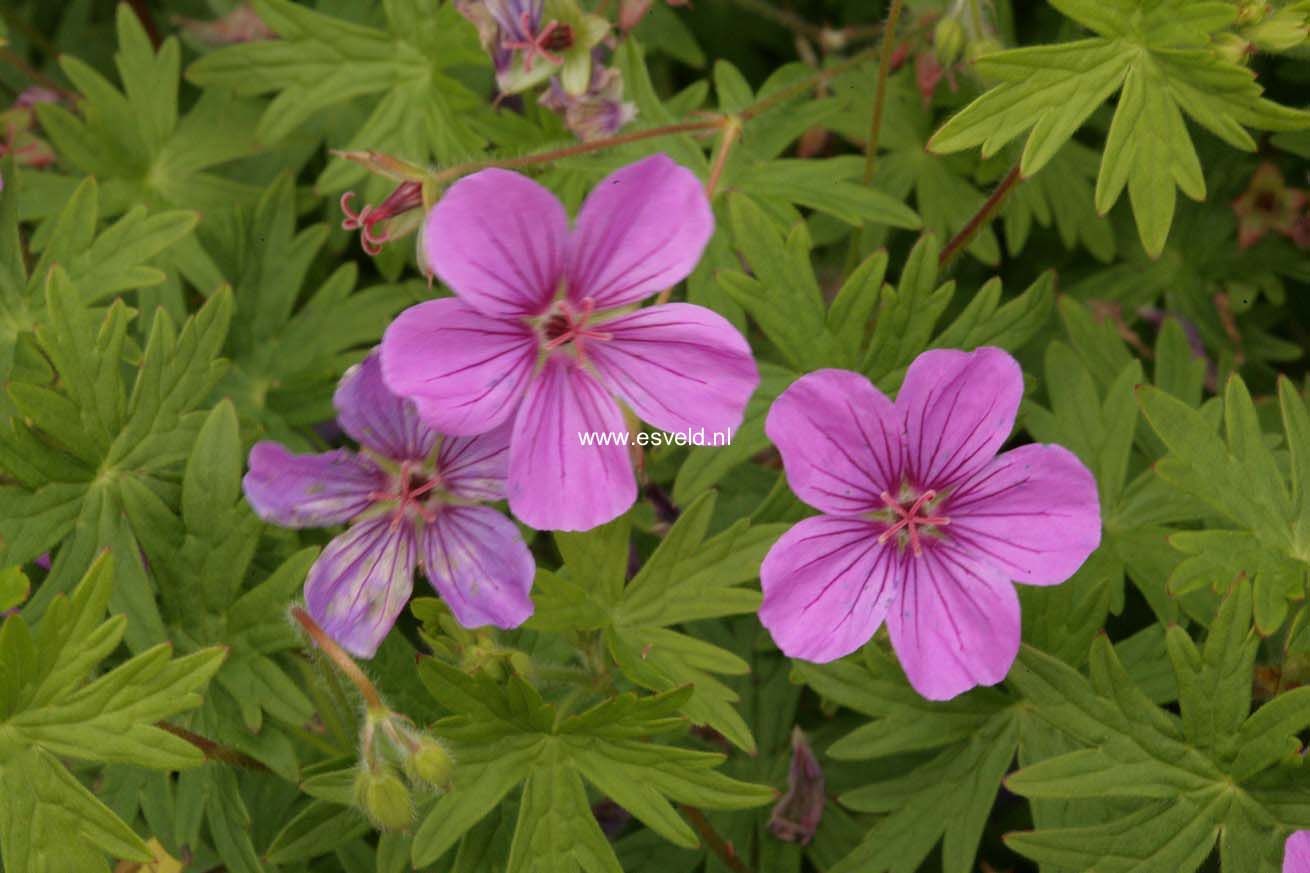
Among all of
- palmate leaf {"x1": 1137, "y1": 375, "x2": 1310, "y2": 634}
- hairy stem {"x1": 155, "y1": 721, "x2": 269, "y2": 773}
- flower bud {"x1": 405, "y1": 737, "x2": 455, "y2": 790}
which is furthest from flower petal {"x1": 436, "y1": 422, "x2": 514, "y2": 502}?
palmate leaf {"x1": 1137, "y1": 375, "x2": 1310, "y2": 634}

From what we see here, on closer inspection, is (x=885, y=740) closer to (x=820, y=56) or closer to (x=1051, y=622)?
(x=1051, y=622)

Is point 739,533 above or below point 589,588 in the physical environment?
Answer: above

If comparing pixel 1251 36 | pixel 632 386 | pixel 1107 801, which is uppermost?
pixel 1251 36

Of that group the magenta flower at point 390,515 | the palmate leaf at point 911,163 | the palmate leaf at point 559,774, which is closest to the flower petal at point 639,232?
the magenta flower at point 390,515

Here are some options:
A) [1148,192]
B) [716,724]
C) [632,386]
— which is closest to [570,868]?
[716,724]

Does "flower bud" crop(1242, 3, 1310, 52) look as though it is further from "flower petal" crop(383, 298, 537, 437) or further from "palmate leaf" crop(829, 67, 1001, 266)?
"flower petal" crop(383, 298, 537, 437)

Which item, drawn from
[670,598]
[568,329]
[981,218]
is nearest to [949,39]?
[981,218]

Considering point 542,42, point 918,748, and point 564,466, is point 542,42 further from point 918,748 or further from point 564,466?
point 918,748
